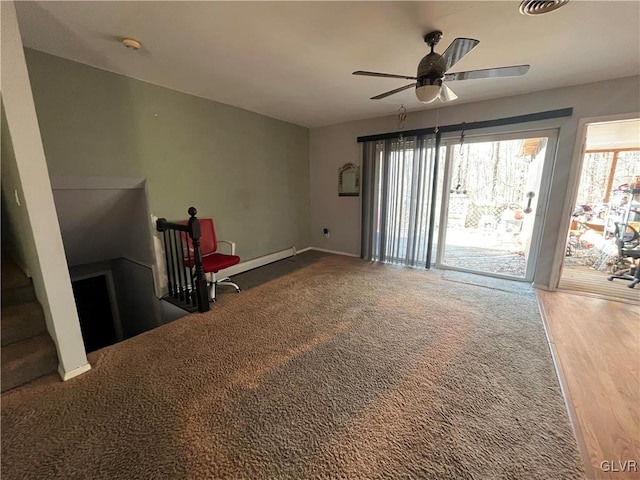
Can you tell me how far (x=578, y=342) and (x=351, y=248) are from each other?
311 centimetres

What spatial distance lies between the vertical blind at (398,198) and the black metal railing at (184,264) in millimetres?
2738

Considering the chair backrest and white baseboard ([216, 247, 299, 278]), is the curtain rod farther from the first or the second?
the chair backrest

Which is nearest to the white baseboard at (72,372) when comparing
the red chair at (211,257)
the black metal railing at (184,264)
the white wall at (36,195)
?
the white wall at (36,195)

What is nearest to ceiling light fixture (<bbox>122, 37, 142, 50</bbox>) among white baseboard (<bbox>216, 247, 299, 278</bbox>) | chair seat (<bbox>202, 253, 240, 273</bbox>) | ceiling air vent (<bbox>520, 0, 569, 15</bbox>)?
chair seat (<bbox>202, 253, 240, 273</bbox>)

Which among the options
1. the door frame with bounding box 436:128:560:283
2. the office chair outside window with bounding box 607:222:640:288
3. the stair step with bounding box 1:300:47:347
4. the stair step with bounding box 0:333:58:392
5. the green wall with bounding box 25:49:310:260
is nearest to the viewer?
the stair step with bounding box 0:333:58:392

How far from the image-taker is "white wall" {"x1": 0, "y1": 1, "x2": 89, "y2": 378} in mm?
1350

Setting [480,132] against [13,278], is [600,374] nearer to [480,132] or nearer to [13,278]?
[480,132]

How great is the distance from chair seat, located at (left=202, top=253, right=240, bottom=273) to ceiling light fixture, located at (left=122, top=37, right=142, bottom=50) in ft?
6.38

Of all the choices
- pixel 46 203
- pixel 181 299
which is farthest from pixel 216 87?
pixel 181 299

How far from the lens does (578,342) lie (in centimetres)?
215

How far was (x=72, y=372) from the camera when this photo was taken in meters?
1.72

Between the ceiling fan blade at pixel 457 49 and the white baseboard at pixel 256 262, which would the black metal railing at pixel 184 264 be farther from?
the ceiling fan blade at pixel 457 49

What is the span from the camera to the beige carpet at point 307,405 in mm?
1197

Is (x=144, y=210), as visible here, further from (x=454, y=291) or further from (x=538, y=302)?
(x=538, y=302)
